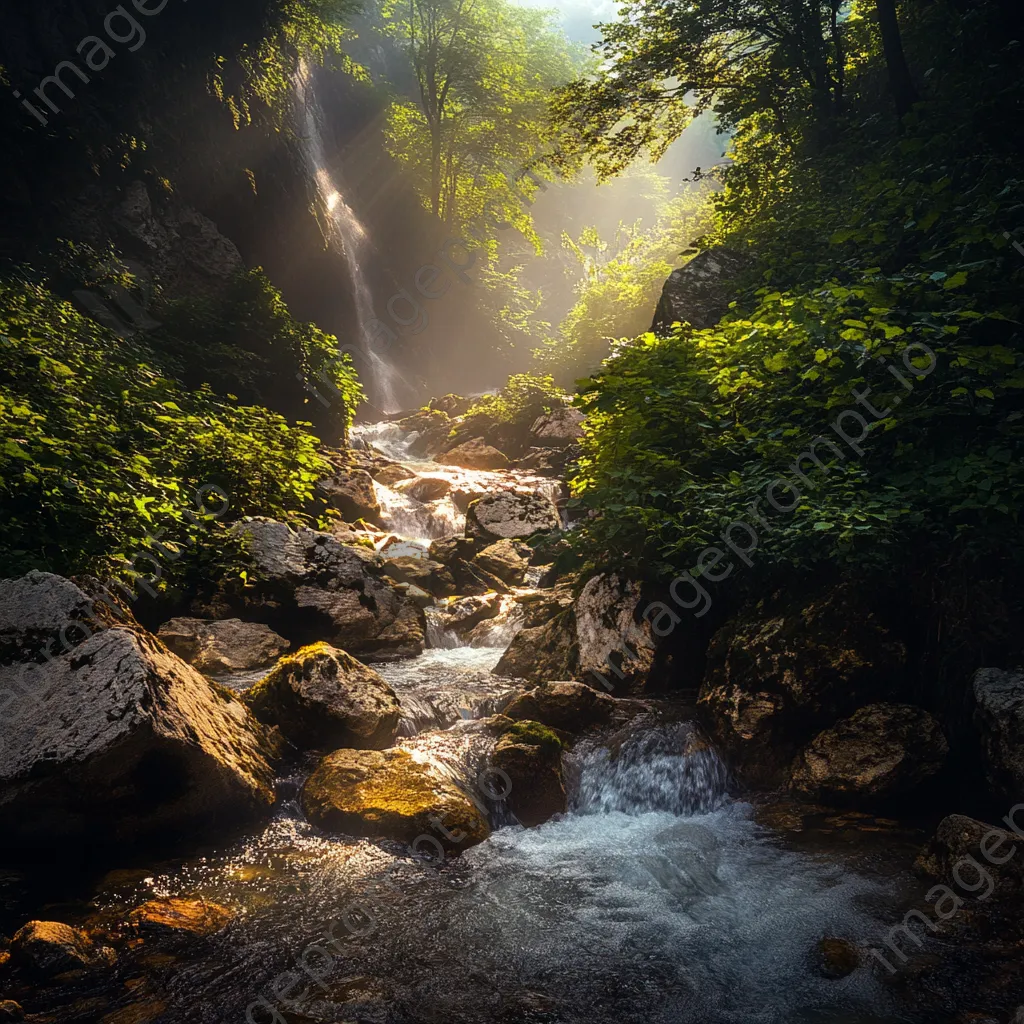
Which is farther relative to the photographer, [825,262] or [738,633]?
[825,262]

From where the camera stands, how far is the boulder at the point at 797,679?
17.9 feet

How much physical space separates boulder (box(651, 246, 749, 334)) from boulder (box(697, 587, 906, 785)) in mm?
7919

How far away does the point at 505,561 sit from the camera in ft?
42.4

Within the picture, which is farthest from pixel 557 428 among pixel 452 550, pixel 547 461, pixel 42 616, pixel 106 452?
pixel 42 616

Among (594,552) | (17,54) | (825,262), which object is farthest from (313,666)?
(17,54)

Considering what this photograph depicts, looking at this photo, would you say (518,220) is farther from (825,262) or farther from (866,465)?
(866,465)

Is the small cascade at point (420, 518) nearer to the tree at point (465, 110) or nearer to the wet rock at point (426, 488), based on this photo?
the wet rock at point (426, 488)

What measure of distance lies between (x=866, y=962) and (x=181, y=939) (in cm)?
396

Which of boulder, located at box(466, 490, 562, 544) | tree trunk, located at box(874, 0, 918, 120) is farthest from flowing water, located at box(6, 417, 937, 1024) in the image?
tree trunk, located at box(874, 0, 918, 120)

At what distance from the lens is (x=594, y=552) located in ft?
25.5

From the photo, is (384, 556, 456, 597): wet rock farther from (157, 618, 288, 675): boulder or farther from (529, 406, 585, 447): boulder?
(529, 406, 585, 447): boulder

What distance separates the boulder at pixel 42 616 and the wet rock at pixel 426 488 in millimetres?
12923

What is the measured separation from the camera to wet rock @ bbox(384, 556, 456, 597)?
12188 mm

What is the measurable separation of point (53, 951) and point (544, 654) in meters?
5.81
